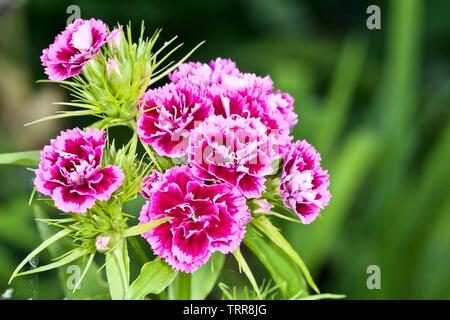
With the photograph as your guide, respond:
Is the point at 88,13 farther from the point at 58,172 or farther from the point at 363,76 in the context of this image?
the point at 58,172

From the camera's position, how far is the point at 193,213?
0.62 m

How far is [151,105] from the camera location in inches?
25.0

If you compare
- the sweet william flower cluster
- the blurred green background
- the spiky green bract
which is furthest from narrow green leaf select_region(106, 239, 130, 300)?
the blurred green background

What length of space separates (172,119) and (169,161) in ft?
0.15

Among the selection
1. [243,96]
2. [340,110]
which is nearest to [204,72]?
[243,96]

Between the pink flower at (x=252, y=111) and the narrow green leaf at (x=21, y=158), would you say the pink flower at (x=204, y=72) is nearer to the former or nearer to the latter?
the pink flower at (x=252, y=111)

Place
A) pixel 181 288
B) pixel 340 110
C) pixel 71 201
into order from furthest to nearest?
pixel 340 110
pixel 181 288
pixel 71 201

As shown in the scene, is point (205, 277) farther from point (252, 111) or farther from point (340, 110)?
point (340, 110)

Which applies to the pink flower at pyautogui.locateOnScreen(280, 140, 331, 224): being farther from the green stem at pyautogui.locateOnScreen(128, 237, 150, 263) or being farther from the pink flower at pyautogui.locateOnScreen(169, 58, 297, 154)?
the green stem at pyautogui.locateOnScreen(128, 237, 150, 263)

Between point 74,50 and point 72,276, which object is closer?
point 74,50

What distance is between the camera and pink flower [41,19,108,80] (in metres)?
0.64

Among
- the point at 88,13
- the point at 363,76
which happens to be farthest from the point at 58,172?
the point at 363,76

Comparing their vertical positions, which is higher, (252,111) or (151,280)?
(252,111)

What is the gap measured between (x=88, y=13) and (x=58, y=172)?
176cm
